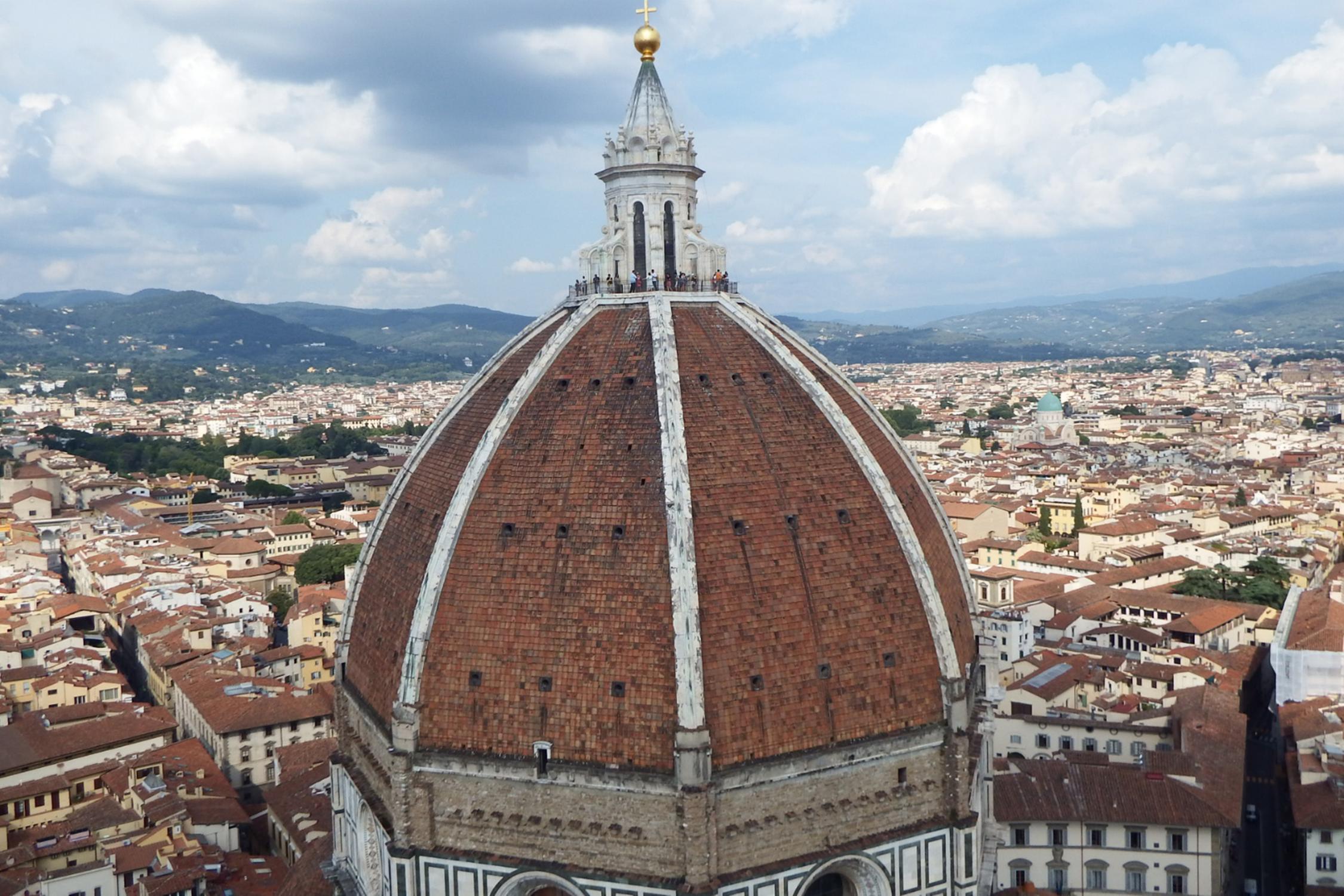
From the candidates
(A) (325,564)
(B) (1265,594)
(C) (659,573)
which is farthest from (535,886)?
(A) (325,564)

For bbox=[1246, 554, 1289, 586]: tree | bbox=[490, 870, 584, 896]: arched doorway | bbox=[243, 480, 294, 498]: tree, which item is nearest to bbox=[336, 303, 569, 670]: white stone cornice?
bbox=[490, 870, 584, 896]: arched doorway

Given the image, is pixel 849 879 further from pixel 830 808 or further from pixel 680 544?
pixel 680 544

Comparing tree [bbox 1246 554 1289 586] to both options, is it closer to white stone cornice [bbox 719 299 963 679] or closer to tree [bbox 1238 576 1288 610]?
tree [bbox 1238 576 1288 610]

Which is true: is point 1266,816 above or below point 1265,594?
below

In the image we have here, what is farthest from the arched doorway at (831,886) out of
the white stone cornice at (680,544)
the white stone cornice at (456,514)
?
the white stone cornice at (456,514)

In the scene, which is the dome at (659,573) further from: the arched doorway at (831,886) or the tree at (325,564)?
the tree at (325,564)

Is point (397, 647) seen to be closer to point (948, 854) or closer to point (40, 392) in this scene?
point (948, 854)

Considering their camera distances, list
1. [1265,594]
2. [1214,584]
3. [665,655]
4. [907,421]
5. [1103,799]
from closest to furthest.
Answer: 1. [665,655]
2. [1103,799]
3. [1265,594]
4. [1214,584]
5. [907,421]
